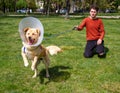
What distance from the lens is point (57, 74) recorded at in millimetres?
7137

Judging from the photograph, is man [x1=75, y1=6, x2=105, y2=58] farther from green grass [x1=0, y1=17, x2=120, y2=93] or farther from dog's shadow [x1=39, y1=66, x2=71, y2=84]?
dog's shadow [x1=39, y1=66, x2=71, y2=84]

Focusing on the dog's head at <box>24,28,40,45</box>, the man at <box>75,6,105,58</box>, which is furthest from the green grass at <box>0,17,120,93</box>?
the dog's head at <box>24,28,40,45</box>

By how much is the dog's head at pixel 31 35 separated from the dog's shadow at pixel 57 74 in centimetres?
122

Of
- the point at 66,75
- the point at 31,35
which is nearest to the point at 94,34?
the point at 66,75

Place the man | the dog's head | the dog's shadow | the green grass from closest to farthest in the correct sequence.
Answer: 1. the dog's head
2. the green grass
3. the dog's shadow
4. the man

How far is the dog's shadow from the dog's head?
1.22m

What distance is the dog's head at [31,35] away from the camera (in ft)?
18.9

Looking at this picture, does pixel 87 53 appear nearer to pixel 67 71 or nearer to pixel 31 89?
pixel 67 71

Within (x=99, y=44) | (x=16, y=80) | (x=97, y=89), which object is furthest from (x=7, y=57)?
(x=97, y=89)

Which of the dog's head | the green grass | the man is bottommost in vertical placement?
the green grass

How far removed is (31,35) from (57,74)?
1.77 metres

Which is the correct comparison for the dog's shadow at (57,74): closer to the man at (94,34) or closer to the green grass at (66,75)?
the green grass at (66,75)

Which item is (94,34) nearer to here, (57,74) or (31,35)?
(57,74)

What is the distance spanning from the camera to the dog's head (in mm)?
5770
